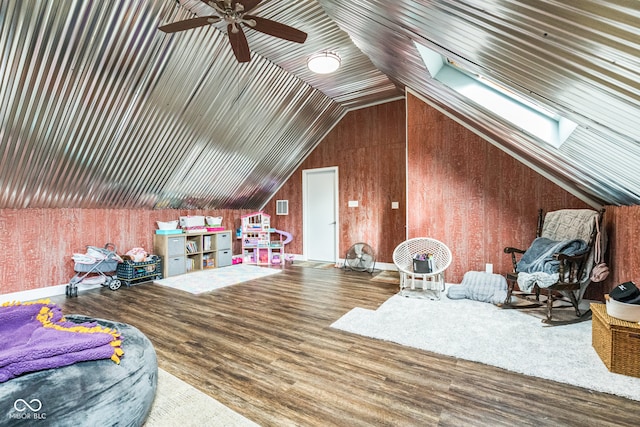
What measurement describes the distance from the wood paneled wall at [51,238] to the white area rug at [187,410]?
341 centimetres

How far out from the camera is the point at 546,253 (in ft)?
9.61

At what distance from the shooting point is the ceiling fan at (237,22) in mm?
2399

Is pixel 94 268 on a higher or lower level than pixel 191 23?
lower

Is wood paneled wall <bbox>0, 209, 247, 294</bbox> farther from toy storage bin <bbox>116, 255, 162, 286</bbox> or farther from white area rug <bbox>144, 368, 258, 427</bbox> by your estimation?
white area rug <bbox>144, 368, 258, 427</bbox>

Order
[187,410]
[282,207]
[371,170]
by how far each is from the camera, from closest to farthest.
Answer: [187,410] < [371,170] < [282,207]

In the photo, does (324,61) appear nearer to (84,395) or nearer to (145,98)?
(145,98)

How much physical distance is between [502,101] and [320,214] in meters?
4.15

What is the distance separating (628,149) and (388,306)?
2.40 meters

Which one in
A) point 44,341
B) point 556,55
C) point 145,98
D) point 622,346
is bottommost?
point 622,346

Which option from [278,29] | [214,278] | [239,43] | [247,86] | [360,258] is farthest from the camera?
[360,258]

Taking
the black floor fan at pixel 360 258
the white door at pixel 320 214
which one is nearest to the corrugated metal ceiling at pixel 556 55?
the black floor fan at pixel 360 258

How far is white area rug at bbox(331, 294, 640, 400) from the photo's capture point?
1.92 m

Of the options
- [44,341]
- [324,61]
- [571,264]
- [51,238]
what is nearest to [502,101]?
[571,264]

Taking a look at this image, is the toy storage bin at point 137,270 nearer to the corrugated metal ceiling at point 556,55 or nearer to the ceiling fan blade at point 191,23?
the ceiling fan blade at point 191,23
